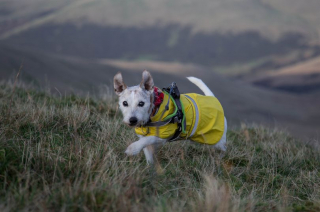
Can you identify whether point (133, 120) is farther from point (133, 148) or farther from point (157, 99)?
point (157, 99)

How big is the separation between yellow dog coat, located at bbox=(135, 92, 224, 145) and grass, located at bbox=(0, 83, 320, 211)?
323 mm

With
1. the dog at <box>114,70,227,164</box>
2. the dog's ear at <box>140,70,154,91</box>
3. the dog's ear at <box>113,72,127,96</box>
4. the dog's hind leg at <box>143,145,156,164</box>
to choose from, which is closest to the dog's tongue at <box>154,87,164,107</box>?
the dog at <box>114,70,227,164</box>

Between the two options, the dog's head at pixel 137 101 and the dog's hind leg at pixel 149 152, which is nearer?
the dog's head at pixel 137 101

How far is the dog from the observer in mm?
3799

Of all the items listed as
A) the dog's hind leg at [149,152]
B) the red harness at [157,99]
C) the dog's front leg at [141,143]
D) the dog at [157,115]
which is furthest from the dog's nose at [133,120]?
the dog's hind leg at [149,152]

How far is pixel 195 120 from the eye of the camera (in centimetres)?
437

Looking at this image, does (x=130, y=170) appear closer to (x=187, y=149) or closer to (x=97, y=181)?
(x=97, y=181)

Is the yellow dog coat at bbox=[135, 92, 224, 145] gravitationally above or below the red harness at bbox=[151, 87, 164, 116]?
below

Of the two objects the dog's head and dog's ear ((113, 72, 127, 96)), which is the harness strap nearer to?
the dog's head

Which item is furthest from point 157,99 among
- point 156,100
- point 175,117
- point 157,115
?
point 175,117

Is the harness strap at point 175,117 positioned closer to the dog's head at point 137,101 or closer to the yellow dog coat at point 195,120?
the yellow dog coat at point 195,120

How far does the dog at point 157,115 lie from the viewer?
3.80m

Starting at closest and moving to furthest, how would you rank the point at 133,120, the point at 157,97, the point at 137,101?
the point at 133,120 → the point at 137,101 → the point at 157,97

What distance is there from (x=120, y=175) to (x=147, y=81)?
4.15 ft
